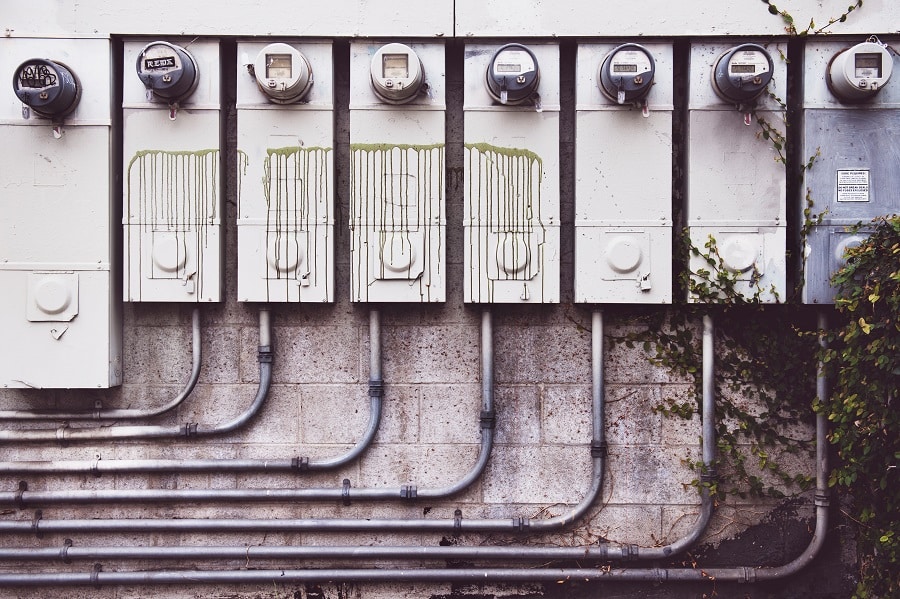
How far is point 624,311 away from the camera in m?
2.71

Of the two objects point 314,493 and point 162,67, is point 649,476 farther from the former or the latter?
point 162,67

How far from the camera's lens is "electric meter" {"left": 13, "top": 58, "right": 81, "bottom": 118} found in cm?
242

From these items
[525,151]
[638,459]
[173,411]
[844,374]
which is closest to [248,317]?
[173,411]

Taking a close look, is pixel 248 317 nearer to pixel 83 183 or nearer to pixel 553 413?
pixel 83 183

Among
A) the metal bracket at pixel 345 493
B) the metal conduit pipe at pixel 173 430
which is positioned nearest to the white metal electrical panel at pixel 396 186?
the metal conduit pipe at pixel 173 430

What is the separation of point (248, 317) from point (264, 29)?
125 centimetres

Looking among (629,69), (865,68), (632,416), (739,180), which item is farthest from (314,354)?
(865,68)

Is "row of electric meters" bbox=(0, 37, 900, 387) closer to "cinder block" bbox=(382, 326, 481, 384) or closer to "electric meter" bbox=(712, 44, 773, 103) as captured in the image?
"electric meter" bbox=(712, 44, 773, 103)

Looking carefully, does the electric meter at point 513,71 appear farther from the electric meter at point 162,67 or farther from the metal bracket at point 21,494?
the metal bracket at point 21,494

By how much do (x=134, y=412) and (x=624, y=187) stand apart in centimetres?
236

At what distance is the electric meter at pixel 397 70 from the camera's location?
7.95ft

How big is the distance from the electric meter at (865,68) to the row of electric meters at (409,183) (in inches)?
3.0

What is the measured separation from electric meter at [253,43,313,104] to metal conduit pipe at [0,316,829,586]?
1.96 meters

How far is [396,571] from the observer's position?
2629 mm
